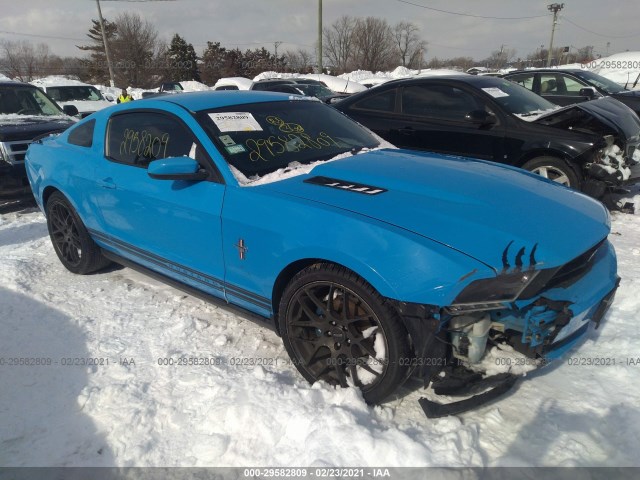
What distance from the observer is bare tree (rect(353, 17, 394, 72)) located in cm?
5331

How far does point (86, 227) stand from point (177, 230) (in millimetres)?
1453

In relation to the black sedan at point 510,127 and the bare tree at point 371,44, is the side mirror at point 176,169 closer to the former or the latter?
the black sedan at point 510,127

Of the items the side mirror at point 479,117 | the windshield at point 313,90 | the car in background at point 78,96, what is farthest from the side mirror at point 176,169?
the car in background at point 78,96

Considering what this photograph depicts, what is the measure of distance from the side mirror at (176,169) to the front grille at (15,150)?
14.7 ft

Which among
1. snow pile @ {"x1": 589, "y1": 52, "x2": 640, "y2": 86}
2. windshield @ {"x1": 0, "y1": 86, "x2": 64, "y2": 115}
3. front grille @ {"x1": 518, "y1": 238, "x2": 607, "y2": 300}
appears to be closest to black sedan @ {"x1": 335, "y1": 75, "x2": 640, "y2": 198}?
front grille @ {"x1": 518, "y1": 238, "x2": 607, "y2": 300}

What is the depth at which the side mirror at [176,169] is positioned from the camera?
8.91 ft

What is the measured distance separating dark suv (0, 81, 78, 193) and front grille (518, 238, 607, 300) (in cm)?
637

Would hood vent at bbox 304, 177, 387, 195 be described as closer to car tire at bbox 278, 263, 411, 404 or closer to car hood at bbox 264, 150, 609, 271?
car hood at bbox 264, 150, 609, 271

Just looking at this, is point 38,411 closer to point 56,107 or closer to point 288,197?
point 288,197

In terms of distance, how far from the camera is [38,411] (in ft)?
8.36

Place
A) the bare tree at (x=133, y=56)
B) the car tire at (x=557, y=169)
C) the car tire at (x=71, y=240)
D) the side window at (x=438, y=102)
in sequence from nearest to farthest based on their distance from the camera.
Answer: the car tire at (x=71, y=240)
the car tire at (x=557, y=169)
the side window at (x=438, y=102)
the bare tree at (x=133, y=56)

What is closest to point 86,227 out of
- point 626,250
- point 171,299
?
point 171,299

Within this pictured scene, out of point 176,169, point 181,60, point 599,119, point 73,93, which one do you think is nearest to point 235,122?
point 176,169

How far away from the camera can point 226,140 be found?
2.90 metres
